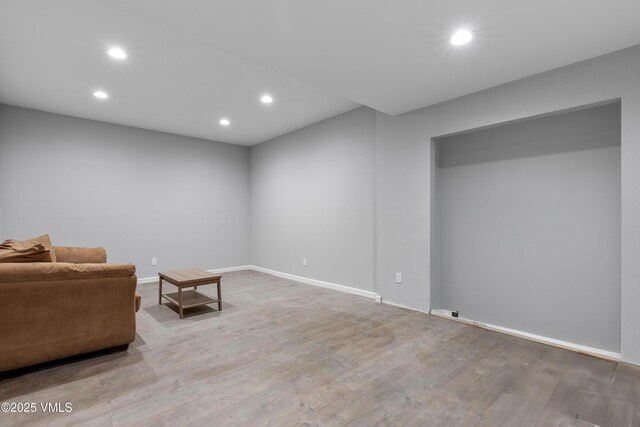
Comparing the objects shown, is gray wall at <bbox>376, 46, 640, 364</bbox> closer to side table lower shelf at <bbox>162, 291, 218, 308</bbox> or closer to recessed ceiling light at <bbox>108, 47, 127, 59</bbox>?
side table lower shelf at <bbox>162, 291, 218, 308</bbox>

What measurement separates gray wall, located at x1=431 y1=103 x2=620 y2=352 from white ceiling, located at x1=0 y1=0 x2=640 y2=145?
0.64 m

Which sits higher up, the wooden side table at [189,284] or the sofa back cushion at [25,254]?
the sofa back cushion at [25,254]

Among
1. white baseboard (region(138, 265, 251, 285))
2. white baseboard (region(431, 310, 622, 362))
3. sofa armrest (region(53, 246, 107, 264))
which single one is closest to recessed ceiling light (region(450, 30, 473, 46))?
white baseboard (region(431, 310, 622, 362))

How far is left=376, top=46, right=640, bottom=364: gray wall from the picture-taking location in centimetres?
233

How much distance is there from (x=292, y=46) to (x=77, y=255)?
11.0 ft

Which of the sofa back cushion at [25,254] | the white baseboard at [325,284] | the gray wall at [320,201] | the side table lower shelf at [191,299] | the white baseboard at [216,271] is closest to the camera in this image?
the sofa back cushion at [25,254]

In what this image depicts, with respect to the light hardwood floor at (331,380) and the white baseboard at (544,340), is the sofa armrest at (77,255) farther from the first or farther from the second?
the white baseboard at (544,340)

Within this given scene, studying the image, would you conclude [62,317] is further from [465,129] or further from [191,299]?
[465,129]

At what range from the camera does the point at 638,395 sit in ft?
6.40

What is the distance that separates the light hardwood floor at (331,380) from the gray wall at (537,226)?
38 cm

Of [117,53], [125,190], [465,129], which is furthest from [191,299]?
[465,129]

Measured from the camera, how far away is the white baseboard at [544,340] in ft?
8.21

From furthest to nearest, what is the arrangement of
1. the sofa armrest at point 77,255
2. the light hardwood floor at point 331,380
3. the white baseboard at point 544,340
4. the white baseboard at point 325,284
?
the white baseboard at point 325,284, the sofa armrest at point 77,255, the white baseboard at point 544,340, the light hardwood floor at point 331,380

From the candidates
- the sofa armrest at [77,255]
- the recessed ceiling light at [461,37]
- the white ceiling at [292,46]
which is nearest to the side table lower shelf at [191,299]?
the sofa armrest at [77,255]
